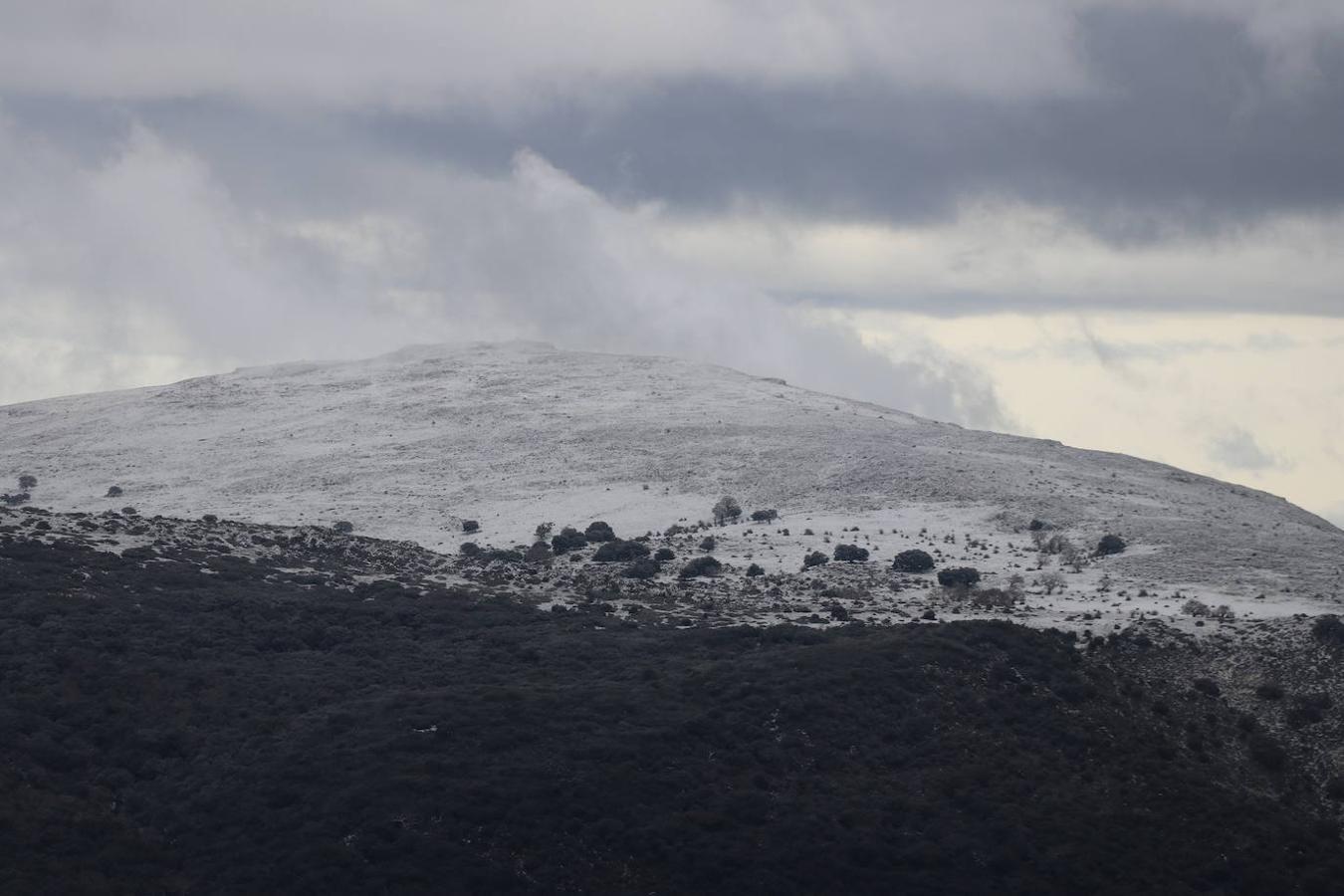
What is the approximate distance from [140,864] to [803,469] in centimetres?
6367

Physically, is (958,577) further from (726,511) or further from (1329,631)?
(726,511)

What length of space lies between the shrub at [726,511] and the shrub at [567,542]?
9302 mm

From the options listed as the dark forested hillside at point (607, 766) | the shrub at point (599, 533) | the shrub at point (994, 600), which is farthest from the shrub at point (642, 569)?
the shrub at point (994, 600)

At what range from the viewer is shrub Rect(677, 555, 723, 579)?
73.9 metres

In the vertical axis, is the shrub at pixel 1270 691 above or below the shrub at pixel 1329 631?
below

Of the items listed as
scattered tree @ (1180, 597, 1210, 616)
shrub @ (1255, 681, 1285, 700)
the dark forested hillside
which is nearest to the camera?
the dark forested hillside

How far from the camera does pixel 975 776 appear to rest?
47469 mm

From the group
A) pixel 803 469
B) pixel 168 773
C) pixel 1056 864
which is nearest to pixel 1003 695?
pixel 1056 864

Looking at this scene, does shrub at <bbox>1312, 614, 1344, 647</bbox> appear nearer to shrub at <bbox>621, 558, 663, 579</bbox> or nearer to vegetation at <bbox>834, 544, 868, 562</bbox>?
vegetation at <bbox>834, 544, 868, 562</bbox>

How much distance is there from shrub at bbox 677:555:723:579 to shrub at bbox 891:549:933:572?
8587 millimetres

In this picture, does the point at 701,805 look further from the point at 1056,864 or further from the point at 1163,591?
the point at 1163,591

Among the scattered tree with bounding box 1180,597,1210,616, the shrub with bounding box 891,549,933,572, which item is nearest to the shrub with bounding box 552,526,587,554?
the shrub with bounding box 891,549,933,572

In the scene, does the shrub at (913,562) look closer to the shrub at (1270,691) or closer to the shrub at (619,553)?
the shrub at (619,553)

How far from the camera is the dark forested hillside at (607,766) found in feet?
140
